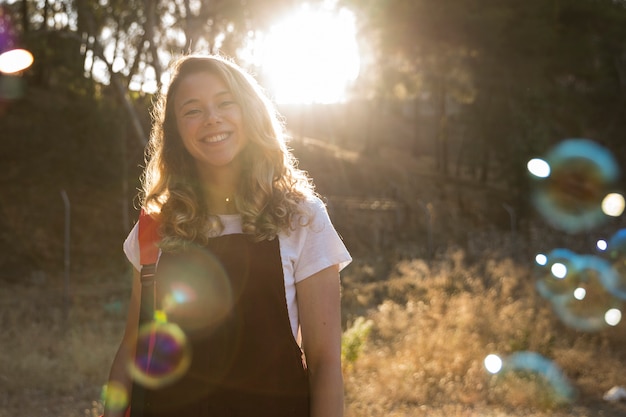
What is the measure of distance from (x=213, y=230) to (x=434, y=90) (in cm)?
2987

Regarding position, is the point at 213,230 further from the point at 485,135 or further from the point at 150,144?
the point at 485,135

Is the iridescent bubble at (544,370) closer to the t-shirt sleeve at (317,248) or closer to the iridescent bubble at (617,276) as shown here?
the iridescent bubble at (617,276)

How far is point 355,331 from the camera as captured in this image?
7.89 meters

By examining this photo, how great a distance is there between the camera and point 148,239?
86.0 inches

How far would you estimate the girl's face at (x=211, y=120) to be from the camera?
7.20 ft

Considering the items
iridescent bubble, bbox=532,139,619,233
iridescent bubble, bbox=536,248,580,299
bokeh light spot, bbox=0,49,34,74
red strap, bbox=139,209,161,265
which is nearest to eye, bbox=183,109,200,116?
red strap, bbox=139,209,161,265

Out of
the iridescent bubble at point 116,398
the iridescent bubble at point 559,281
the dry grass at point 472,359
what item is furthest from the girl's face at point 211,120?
the iridescent bubble at point 559,281

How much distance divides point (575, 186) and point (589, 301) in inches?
347

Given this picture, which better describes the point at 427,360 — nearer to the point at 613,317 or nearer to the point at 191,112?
the point at 613,317

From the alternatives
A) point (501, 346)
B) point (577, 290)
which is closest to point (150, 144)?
point (501, 346)

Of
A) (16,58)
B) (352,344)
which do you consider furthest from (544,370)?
(16,58)

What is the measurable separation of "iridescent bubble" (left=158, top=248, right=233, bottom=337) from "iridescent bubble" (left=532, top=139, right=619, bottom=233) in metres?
13.1

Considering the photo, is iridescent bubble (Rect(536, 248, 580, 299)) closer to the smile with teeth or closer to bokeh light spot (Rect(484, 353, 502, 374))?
bokeh light spot (Rect(484, 353, 502, 374))

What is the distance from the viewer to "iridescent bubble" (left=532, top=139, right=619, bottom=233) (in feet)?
57.5
